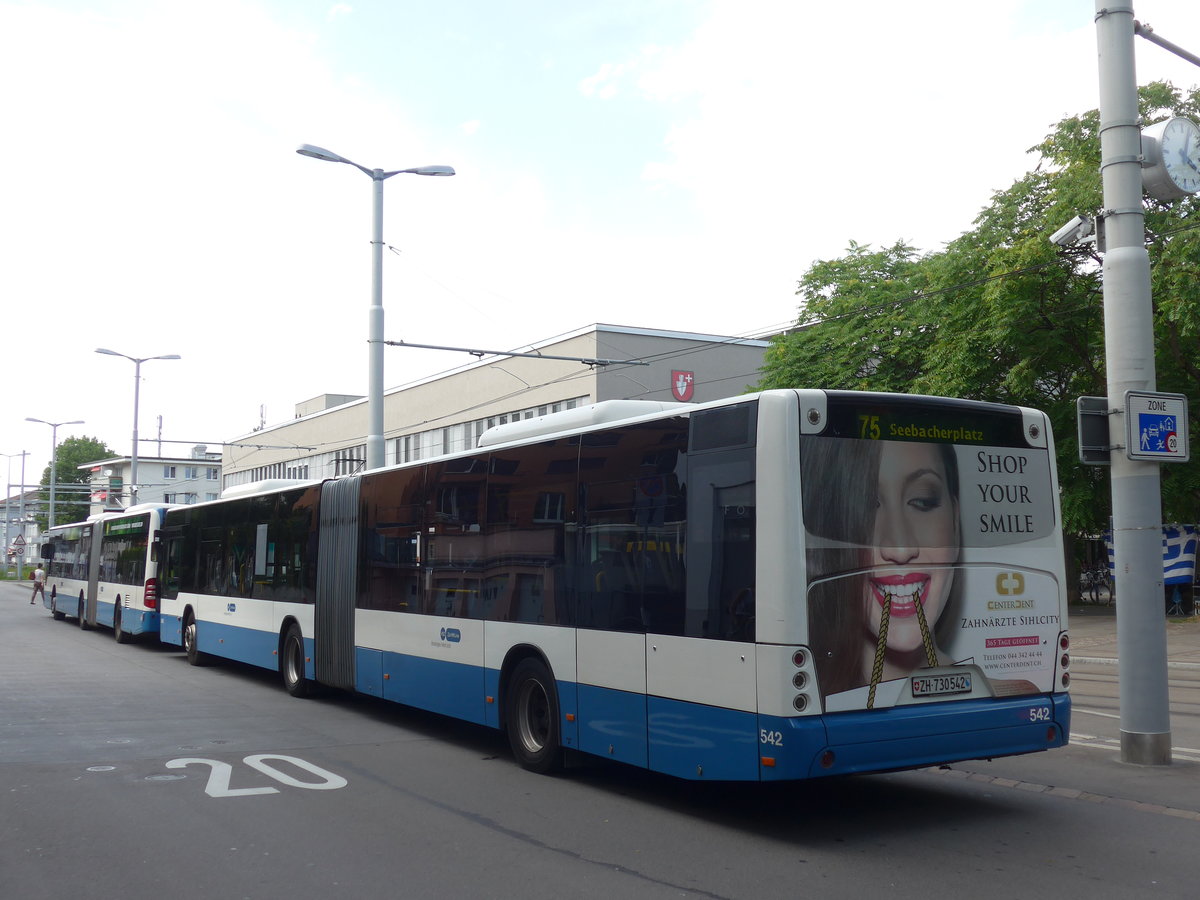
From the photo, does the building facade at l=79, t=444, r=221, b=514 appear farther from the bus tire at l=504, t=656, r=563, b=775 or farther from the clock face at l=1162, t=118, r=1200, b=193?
the clock face at l=1162, t=118, r=1200, b=193

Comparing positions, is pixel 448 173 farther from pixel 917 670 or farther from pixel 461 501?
pixel 917 670

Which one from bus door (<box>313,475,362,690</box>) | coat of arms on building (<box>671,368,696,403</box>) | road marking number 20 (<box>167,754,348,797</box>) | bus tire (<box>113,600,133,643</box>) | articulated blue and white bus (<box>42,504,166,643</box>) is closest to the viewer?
road marking number 20 (<box>167,754,348,797</box>)

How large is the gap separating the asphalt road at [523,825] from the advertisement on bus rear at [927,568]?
989 millimetres

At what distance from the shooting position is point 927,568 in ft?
25.0

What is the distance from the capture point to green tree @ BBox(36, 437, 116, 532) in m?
113

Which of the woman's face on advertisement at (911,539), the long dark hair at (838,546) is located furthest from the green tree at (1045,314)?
the long dark hair at (838,546)

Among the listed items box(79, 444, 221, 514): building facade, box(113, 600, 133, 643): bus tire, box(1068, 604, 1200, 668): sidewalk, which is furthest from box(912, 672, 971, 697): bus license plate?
box(79, 444, 221, 514): building facade

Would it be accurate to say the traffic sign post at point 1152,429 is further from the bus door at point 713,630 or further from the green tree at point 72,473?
the green tree at point 72,473

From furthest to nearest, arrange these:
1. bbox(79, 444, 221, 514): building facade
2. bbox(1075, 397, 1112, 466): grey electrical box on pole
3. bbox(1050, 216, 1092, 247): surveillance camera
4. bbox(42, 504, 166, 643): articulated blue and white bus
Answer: bbox(79, 444, 221, 514): building facade < bbox(42, 504, 166, 643): articulated blue and white bus < bbox(1050, 216, 1092, 247): surveillance camera < bbox(1075, 397, 1112, 466): grey electrical box on pole

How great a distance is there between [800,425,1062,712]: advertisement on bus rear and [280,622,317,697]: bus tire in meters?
9.79

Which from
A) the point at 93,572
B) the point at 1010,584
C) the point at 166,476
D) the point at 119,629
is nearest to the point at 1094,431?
the point at 1010,584

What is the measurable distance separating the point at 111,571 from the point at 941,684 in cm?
2441

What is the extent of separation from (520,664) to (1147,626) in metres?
5.22

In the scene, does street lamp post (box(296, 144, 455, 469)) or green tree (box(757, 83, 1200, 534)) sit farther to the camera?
green tree (box(757, 83, 1200, 534))
